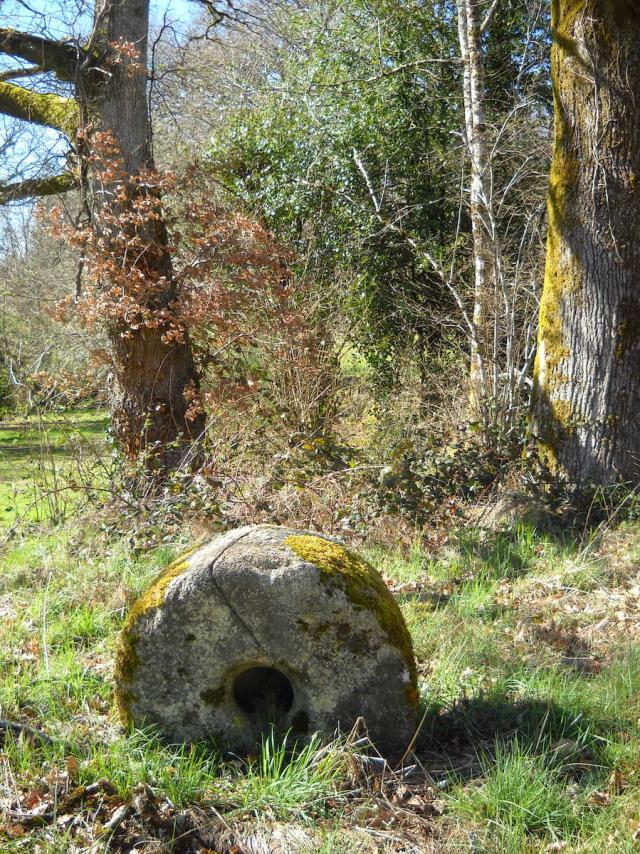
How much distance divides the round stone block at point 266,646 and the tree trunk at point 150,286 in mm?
5125

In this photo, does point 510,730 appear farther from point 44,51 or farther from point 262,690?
point 44,51

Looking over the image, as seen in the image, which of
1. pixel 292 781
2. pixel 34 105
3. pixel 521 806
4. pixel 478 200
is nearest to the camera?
pixel 521 806

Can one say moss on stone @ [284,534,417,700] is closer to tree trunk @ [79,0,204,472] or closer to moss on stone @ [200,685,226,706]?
moss on stone @ [200,685,226,706]

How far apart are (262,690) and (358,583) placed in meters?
0.84

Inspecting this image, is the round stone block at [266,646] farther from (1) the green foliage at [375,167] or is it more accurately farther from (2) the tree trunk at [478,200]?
(1) the green foliage at [375,167]

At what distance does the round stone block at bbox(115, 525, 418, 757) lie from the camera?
357 centimetres

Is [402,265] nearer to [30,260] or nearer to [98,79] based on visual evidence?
[98,79]

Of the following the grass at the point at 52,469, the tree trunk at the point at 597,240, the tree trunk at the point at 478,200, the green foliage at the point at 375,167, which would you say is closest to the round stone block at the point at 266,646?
the grass at the point at 52,469

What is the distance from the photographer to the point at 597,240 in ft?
21.9

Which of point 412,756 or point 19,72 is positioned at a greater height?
point 19,72

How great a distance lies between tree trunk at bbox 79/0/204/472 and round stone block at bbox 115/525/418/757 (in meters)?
5.13

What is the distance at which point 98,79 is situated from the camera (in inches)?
351

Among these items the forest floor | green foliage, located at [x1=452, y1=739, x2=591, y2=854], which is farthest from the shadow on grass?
green foliage, located at [x1=452, y1=739, x2=591, y2=854]

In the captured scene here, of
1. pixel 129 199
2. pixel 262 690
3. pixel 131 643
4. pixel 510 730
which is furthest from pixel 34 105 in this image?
pixel 510 730
